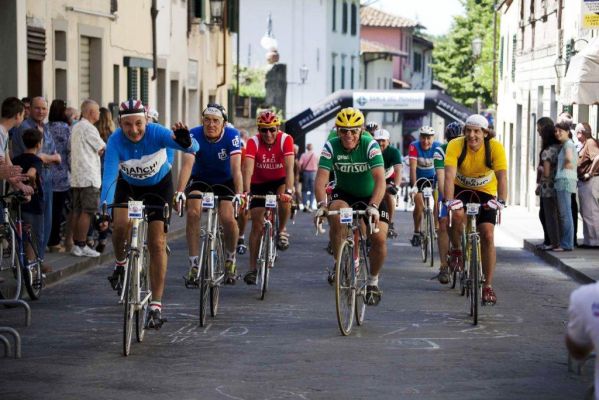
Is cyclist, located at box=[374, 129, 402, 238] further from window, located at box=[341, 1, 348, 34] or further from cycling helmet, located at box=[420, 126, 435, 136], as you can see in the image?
window, located at box=[341, 1, 348, 34]

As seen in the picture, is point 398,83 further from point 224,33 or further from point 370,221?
point 370,221

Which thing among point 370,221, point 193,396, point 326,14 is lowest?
point 193,396

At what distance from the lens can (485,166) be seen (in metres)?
14.3

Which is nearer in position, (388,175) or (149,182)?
(149,182)

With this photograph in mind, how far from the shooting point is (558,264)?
2030 cm

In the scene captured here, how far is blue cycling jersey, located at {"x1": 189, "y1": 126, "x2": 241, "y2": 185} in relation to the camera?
1468 centimetres

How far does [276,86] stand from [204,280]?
5641cm

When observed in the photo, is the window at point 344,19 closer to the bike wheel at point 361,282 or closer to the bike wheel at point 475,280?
the bike wheel at point 475,280

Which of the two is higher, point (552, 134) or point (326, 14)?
point (326, 14)

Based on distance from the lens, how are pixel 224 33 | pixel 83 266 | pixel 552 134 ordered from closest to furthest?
pixel 83 266, pixel 552 134, pixel 224 33

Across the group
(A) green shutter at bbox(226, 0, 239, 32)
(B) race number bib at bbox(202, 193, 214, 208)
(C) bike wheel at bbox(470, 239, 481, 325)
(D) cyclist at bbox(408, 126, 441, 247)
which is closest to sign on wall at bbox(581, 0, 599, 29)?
(D) cyclist at bbox(408, 126, 441, 247)

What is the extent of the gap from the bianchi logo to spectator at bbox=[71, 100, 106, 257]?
614 centimetres

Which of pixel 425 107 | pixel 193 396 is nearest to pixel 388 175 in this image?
pixel 193 396

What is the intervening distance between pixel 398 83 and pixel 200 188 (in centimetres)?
8935
